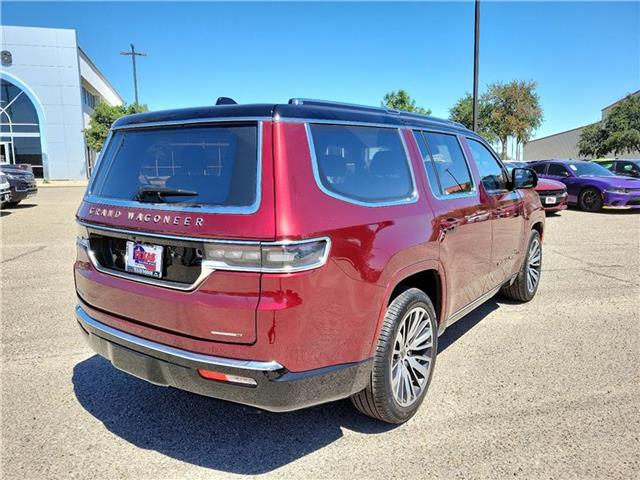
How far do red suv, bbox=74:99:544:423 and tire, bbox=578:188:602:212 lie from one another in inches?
536

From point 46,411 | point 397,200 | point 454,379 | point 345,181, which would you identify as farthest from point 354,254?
point 46,411

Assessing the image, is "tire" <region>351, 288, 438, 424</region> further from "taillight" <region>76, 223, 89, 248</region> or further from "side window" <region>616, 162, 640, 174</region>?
"side window" <region>616, 162, 640, 174</region>

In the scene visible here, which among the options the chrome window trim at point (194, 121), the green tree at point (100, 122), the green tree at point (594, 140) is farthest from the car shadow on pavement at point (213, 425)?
the green tree at point (594, 140)

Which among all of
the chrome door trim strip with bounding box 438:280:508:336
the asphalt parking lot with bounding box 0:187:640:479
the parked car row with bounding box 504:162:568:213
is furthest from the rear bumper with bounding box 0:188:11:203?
the parked car row with bounding box 504:162:568:213

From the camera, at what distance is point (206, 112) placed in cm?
261

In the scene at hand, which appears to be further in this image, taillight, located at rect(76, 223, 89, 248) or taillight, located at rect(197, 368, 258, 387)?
taillight, located at rect(76, 223, 89, 248)

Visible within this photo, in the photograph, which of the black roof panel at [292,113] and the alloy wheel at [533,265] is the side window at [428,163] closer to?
the black roof panel at [292,113]

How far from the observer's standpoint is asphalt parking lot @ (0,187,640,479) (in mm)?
2680

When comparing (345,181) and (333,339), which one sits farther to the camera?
(345,181)

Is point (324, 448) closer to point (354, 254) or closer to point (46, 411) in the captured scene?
point (354, 254)

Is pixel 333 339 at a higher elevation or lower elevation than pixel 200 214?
lower

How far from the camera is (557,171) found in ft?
52.1

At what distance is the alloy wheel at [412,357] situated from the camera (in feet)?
9.89

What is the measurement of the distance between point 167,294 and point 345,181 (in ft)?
3.68
